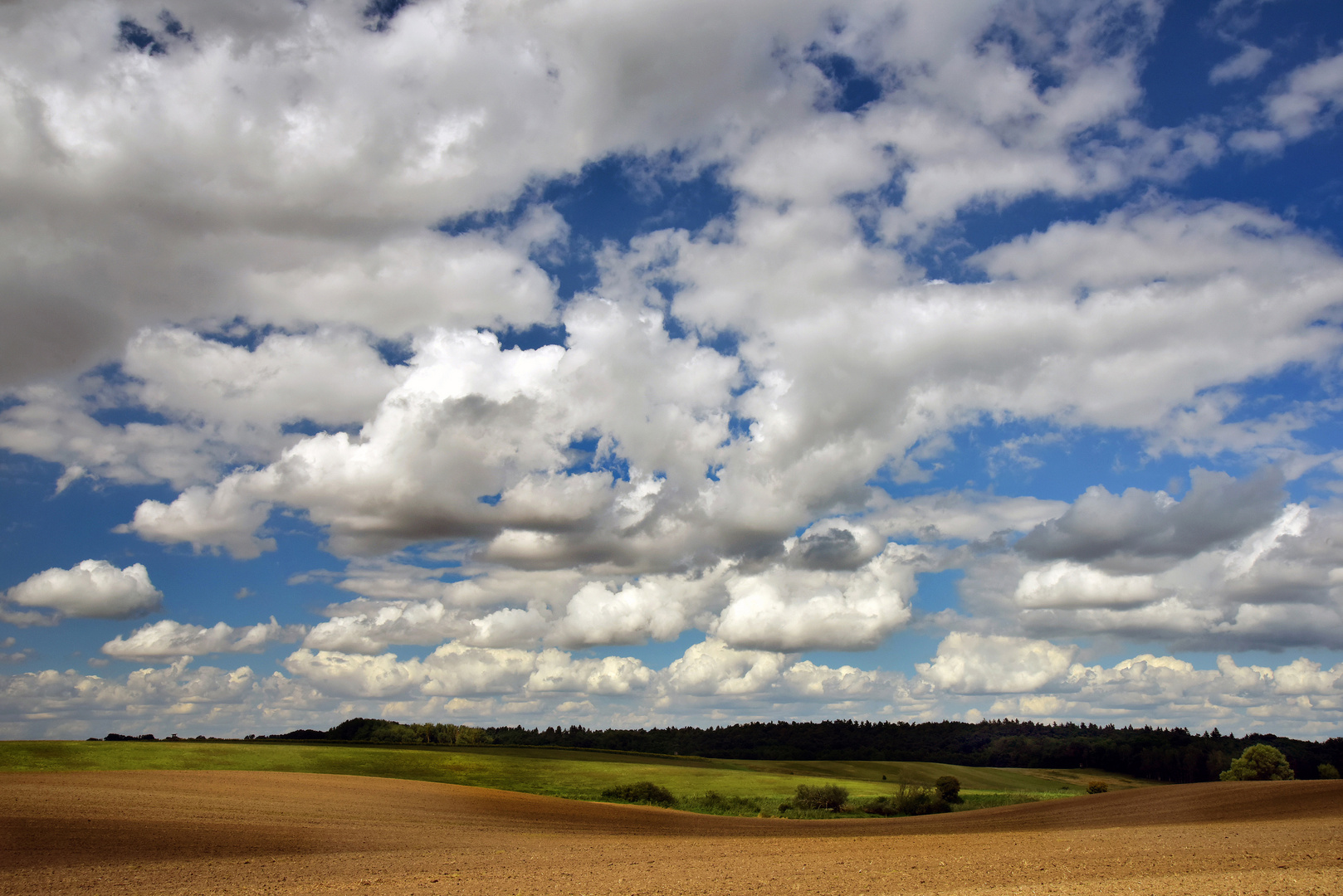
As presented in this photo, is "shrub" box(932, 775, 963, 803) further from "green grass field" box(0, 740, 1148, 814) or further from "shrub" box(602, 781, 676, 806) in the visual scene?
"shrub" box(602, 781, 676, 806)

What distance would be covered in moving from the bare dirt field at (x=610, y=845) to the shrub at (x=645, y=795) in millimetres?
12592

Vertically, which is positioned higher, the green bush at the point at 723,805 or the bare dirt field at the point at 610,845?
the bare dirt field at the point at 610,845

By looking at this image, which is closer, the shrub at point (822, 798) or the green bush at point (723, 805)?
the green bush at point (723, 805)

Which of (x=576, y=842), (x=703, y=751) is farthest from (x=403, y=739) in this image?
(x=576, y=842)

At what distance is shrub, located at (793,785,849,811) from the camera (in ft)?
192

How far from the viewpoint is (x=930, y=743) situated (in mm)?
172625

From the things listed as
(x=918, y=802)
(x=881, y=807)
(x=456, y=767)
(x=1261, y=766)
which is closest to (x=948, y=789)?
(x=918, y=802)

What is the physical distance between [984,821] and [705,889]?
3034cm

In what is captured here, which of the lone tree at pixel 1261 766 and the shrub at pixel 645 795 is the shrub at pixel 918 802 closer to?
the shrub at pixel 645 795

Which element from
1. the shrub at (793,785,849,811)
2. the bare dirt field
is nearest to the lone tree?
the bare dirt field

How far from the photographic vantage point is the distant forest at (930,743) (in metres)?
122

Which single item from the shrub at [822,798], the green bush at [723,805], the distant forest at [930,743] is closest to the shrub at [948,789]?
the shrub at [822,798]

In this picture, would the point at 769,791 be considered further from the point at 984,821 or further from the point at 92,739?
the point at 92,739

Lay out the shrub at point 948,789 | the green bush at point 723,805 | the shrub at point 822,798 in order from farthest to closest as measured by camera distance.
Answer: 1. the shrub at point 948,789
2. the shrub at point 822,798
3. the green bush at point 723,805
